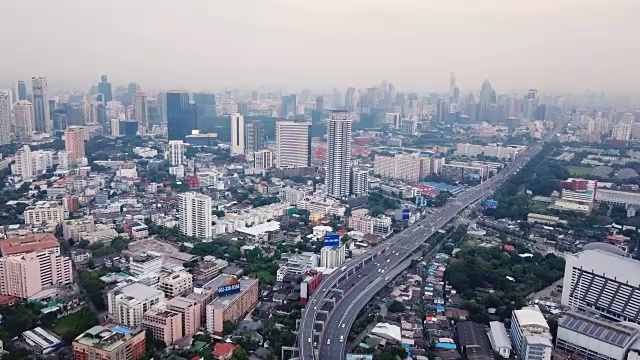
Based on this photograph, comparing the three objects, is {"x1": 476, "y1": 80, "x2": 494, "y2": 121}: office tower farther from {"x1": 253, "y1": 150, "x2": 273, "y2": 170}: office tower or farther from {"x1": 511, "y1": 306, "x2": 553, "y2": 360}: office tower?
{"x1": 511, "y1": 306, "x2": 553, "y2": 360}: office tower

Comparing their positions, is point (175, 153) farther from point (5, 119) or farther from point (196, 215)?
point (196, 215)

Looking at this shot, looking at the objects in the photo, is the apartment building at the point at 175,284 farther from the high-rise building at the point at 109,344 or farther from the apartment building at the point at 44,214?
the apartment building at the point at 44,214

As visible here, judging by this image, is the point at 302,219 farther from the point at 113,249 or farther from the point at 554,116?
the point at 554,116

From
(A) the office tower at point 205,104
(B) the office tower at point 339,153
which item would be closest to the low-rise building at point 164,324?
(B) the office tower at point 339,153

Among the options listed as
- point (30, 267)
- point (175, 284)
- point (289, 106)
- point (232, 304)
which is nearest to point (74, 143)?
point (30, 267)

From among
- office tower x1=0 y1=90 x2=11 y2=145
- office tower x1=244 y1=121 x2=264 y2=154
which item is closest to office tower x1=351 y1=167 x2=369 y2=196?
office tower x1=244 y1=121 x2=264 y2=154

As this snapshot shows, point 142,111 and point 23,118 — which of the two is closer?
point 23,118
